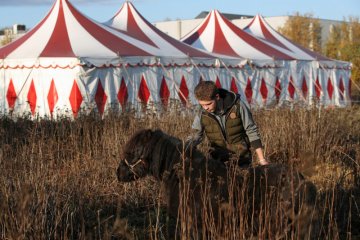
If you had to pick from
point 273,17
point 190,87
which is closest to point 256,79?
point 190,87

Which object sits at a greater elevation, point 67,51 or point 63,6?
point 63,6

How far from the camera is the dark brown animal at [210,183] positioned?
4242mm

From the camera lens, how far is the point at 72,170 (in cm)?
672

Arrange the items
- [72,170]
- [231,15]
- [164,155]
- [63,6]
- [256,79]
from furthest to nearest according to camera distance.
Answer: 1. [231,15]
2. [256,79]
3. [63,6]
4. [72,170]
5. [164,155]

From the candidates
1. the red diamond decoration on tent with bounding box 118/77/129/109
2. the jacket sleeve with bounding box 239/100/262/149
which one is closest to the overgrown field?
the jacket sleeve with bounding box 239/100/262/149

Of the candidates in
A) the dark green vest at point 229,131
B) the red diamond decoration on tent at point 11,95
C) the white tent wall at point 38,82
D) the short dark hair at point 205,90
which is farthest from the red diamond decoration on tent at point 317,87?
the short dark hair at point 205,90

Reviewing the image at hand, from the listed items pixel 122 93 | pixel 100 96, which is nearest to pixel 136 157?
pixel 100 96

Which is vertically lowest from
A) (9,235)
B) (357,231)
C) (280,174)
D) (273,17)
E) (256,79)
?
(357,231)

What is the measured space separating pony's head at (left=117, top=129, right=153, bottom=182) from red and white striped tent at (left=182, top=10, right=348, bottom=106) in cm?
1291

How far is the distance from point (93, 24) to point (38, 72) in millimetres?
2384

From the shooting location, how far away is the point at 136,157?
16.2ft

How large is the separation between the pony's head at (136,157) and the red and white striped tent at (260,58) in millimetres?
12912

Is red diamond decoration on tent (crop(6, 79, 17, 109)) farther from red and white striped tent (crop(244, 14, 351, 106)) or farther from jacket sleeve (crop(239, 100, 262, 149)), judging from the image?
jacket sleeve (crop(239, 100, 262, 149))

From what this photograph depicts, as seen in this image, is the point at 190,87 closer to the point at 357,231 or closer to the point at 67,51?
the point at 67,51
